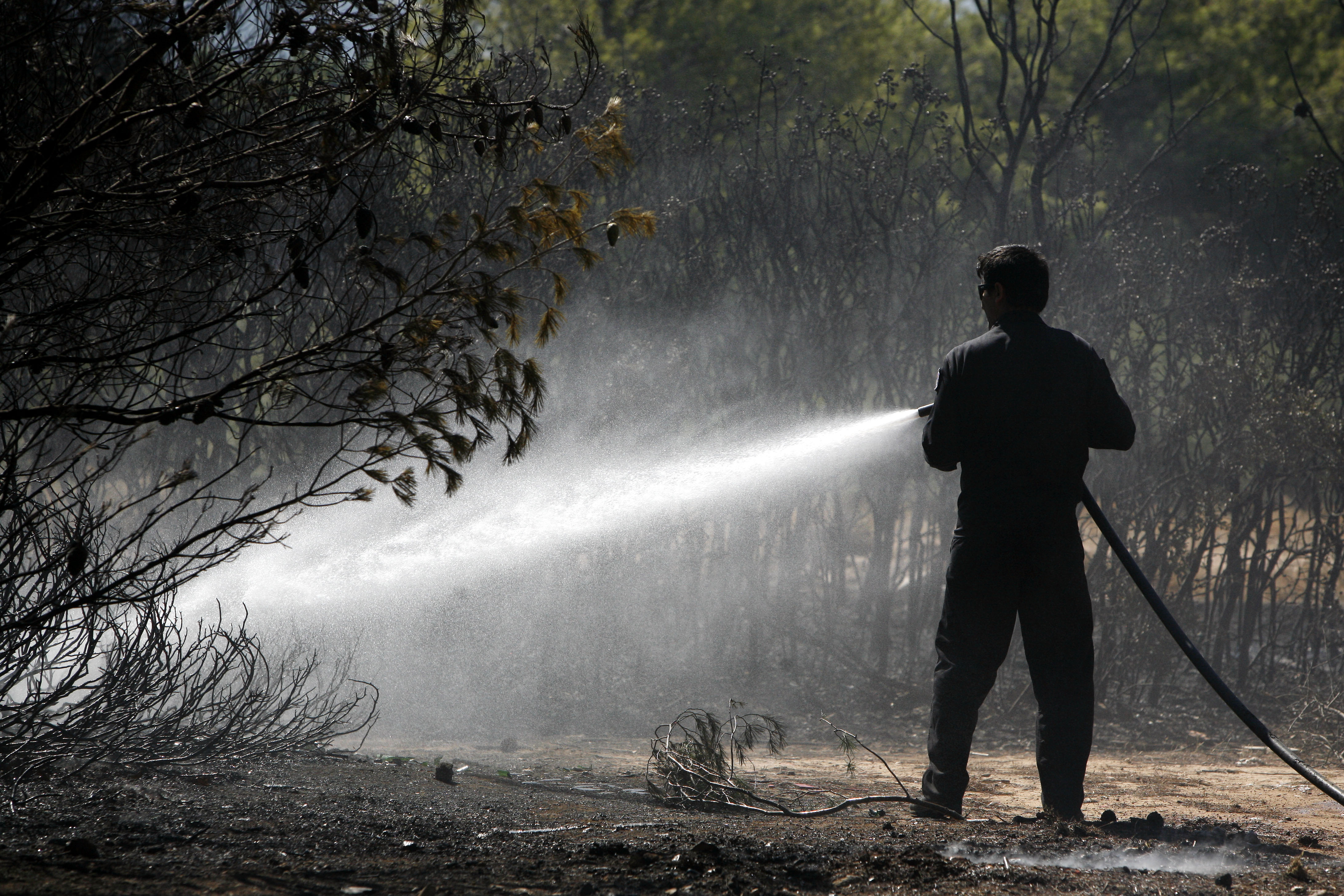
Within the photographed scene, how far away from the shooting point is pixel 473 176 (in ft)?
26.1

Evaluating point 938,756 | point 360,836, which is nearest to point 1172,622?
point 938,756

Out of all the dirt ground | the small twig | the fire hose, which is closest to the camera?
the dirt ground

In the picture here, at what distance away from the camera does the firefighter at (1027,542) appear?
3.60 m

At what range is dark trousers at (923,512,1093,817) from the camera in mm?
3600

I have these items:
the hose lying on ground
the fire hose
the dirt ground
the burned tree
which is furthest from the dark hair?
the dirt ground

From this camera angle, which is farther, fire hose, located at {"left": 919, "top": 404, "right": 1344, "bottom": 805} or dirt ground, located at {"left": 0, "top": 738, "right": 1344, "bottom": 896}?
fire hose, located at {"left": 919, "top": 404, "right": 1344, "bottom": 805}

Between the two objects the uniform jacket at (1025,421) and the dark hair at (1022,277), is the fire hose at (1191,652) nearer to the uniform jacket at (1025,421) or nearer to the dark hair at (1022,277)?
the uniform jacket at (1025,421)

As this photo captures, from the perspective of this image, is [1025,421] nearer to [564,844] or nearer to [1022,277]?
Result: [1022,277]

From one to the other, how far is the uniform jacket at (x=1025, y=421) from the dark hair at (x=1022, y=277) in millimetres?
91

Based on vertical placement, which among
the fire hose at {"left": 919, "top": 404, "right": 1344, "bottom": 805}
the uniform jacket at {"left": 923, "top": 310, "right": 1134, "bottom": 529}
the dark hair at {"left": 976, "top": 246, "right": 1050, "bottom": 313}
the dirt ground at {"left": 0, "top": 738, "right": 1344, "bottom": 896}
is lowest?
the dirt ground at {"left": 0, "top": 738, "right": 1344, "bottom": 896}

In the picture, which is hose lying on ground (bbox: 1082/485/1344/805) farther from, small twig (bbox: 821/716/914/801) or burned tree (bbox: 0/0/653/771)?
burned tree (bbox: 0/0/653/771)

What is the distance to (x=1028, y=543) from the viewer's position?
3.60 meters

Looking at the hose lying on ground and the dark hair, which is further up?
the dark hair

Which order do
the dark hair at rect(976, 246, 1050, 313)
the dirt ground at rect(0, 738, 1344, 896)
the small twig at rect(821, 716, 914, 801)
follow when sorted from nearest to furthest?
the dirt ground at rect(0, 738, 1344, 896)
the dark hair at rect(976, 246, 1050, 313)
the small twig at rect(821, 716, 914, 801)
